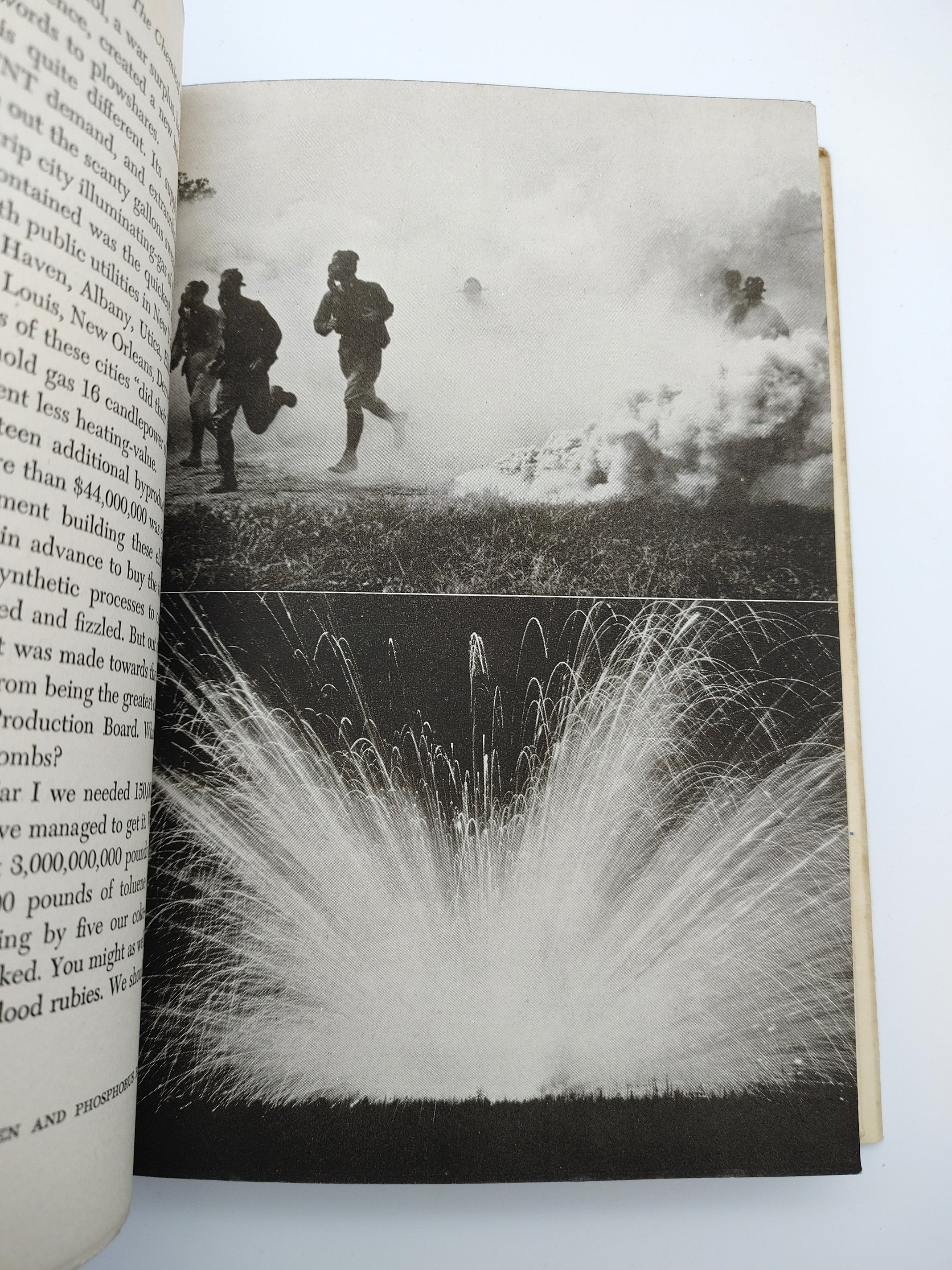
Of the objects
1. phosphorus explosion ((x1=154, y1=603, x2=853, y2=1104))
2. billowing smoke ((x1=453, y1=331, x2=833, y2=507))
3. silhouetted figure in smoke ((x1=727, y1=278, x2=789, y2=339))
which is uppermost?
silhouetted figure in smoke ((x1=727, y1=278, x2=789, y2=339))

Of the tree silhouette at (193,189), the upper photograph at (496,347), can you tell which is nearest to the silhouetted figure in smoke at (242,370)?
the upper photograph at (496,347)

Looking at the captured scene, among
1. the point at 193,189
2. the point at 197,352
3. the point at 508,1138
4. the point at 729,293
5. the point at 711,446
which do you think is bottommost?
the point at 508,1138

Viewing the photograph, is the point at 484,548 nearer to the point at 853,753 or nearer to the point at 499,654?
the point at 499,654

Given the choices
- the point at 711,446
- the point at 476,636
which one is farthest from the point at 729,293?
the point at 476,636

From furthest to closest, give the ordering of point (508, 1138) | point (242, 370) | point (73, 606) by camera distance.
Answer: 1. point (242, 370)
2. point (508, 1138)
3. point (73, 606)

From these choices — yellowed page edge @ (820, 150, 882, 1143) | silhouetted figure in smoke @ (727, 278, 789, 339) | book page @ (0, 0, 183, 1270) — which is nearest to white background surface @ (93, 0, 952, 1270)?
yellowed page edge @ (820, 150, 882, 1143)

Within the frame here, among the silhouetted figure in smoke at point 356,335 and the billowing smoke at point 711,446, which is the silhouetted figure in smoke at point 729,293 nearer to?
the billowing smoke at point 711,446

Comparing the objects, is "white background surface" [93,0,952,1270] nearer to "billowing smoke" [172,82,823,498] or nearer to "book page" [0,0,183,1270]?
"billowing smoke" [172,82,823,498]

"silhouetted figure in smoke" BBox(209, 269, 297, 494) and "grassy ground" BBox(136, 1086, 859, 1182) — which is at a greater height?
"silhouetted figure in smoke" BBox(209, 269, 297, 494)
